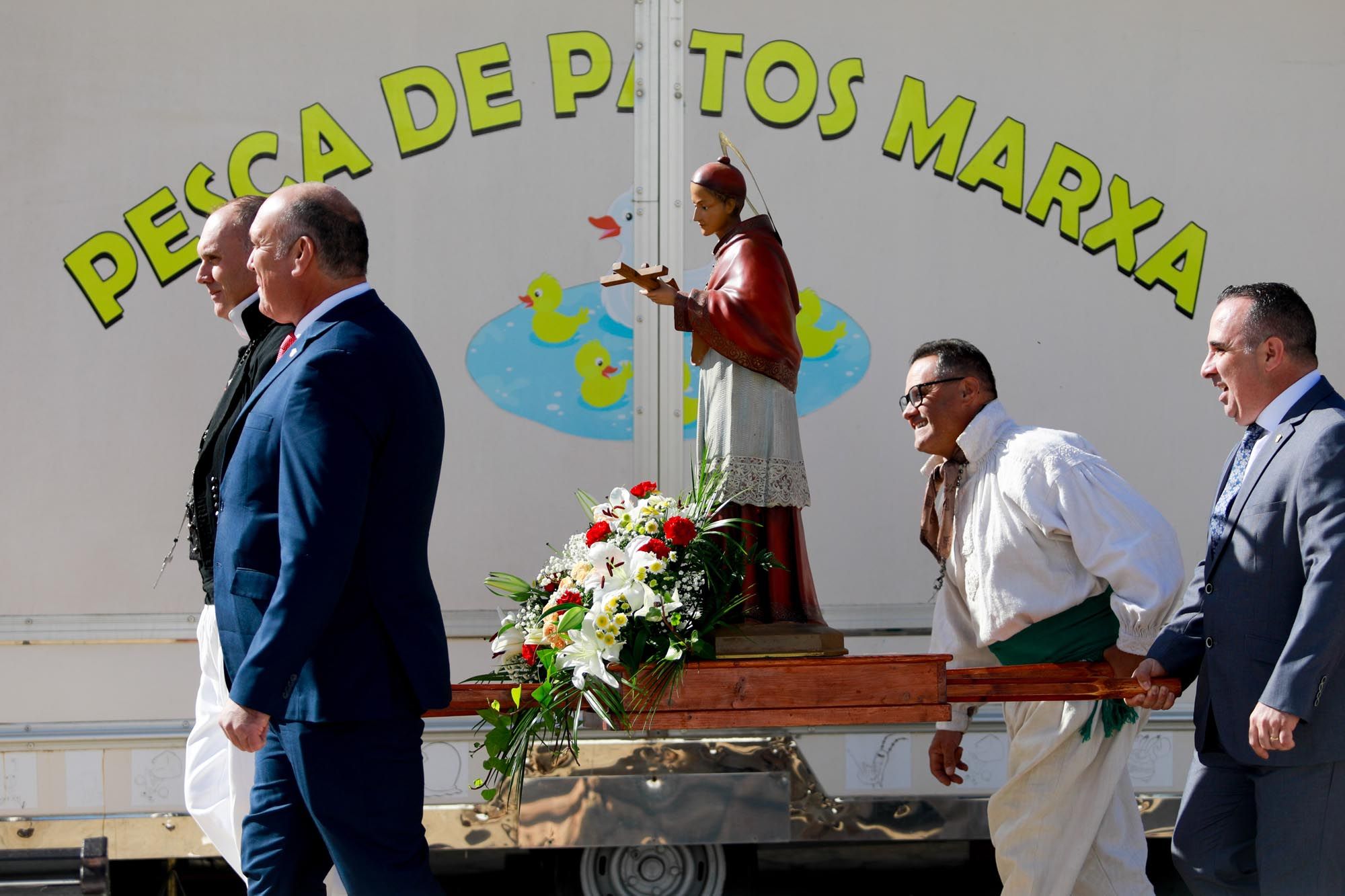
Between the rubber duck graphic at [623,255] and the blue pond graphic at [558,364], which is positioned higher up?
the rubber duck graphic at [623,255]

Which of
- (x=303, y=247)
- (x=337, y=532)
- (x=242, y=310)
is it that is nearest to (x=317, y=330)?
(x=303, y=247)

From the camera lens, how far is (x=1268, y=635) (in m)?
2.81

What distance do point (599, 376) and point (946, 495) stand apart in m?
1.24

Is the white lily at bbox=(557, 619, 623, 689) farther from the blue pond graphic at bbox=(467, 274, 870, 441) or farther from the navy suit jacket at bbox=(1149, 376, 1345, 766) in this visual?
the navy suit jacket at bbox=(1149, 376, 1345, 766)

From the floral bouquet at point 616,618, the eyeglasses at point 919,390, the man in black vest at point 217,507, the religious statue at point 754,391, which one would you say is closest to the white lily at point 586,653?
the floral bouquet at point 616,618

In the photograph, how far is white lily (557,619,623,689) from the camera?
304 cm

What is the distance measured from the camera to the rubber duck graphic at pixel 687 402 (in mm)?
4168

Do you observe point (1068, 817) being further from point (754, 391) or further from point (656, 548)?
point (754, 391)

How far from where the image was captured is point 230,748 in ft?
10.2

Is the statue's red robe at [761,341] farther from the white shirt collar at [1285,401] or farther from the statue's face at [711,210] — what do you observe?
the white shirt collar at [1285,401]

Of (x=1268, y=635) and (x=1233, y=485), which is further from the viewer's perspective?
(x=1233, y=485)

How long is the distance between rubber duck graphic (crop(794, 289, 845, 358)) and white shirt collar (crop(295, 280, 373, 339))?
1950 millimetres

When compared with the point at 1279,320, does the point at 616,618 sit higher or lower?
lower

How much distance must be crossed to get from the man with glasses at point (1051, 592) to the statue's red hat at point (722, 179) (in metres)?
0.70
